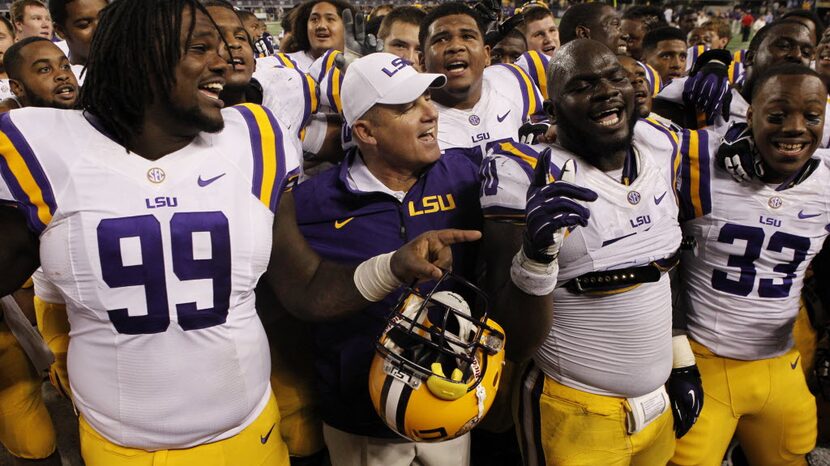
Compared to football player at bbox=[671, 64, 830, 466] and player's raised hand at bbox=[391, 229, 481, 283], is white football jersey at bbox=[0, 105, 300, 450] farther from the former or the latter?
football player at bbox=[671, 64, 830, 466]

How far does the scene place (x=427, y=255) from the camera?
5.06ft

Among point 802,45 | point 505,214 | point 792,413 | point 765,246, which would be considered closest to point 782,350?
point 792,413

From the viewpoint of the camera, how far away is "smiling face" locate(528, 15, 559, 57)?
470 cm

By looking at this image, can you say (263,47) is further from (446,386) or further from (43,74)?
(446,386)

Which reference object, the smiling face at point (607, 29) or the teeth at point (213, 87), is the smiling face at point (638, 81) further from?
the teeth at point (213, 87)

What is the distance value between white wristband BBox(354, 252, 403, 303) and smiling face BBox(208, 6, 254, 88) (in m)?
1.28

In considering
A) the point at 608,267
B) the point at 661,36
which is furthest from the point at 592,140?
the point at 661,36

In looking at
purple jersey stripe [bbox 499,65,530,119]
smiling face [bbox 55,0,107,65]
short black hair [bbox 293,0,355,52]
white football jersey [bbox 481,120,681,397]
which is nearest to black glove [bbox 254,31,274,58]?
short black hair [bbox 293,0,355,52]

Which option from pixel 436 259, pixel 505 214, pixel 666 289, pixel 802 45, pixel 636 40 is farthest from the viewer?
pixel 636 40

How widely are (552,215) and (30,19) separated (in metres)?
5.79

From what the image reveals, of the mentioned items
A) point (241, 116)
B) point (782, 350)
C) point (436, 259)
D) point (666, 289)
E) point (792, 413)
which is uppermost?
point (241, 116)

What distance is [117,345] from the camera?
4.64 ft

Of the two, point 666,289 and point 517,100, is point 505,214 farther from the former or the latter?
point 517,100

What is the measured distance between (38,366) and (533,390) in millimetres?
1858
